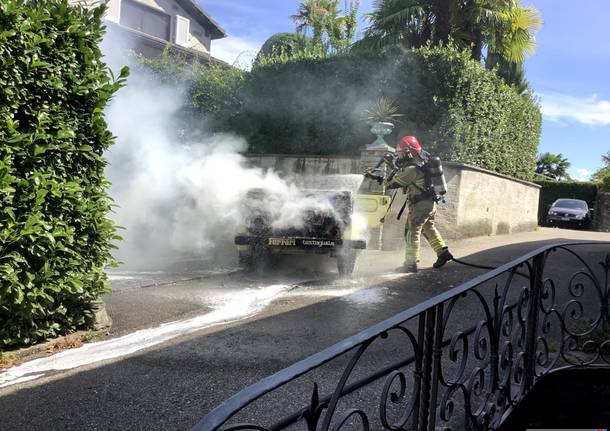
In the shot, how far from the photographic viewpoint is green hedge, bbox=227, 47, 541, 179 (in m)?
11.2

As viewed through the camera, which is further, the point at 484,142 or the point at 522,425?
the point at 484,142

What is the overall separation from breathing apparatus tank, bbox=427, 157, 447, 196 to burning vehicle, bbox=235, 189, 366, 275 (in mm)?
1513

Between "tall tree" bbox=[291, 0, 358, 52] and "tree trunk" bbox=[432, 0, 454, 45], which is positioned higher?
"tall tree" bbox=[291, 0, 358, 52]

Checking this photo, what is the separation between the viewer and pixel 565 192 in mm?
26031

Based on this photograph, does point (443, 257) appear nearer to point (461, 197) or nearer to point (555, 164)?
point (461, 197)

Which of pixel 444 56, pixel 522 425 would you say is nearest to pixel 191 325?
pixel 522 425

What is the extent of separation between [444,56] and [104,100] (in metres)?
8.57

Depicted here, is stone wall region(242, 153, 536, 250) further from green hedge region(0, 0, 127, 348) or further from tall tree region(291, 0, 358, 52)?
tall tree region(291, 0, 358, 52)

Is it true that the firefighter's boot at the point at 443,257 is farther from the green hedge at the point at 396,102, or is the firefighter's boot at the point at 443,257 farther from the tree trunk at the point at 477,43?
the tree trunk at the point at 477,43

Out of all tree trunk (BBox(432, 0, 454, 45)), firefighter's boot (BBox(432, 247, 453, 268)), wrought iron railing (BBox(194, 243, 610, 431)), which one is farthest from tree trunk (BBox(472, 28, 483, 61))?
wrought iron railing (BBox(194, 243, 610, 431))

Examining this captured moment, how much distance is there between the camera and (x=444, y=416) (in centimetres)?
222

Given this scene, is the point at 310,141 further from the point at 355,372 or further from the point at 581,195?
the point at 581,195

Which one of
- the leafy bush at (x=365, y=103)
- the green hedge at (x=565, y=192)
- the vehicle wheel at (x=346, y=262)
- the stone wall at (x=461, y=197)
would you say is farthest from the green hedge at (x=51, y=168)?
the green hedge at (x=565, y=192)

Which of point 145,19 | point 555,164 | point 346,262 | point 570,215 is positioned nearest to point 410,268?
point 346,262
